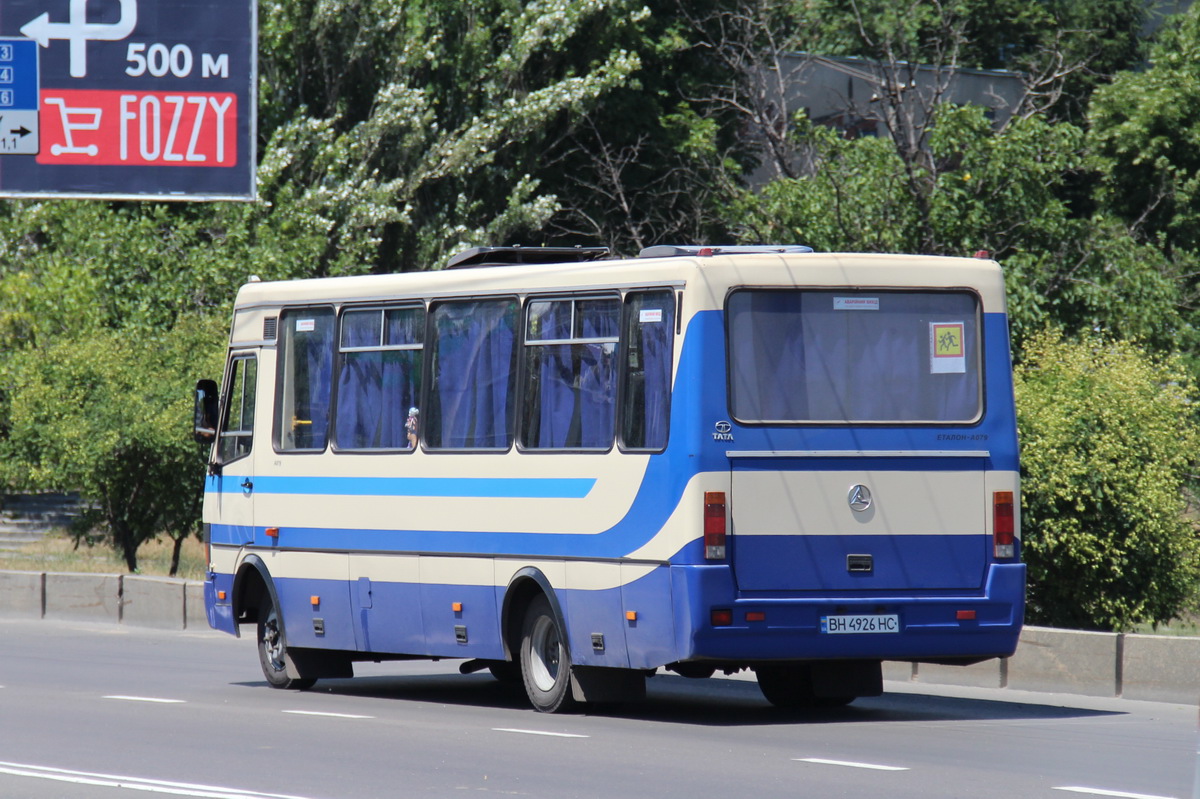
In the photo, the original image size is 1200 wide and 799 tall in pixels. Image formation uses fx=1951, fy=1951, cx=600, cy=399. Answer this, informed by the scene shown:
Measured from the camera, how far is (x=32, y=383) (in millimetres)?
25906

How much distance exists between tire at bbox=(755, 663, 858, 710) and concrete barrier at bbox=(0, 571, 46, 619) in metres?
12.9

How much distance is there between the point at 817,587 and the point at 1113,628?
603 cm

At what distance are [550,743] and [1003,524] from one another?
3279 mm

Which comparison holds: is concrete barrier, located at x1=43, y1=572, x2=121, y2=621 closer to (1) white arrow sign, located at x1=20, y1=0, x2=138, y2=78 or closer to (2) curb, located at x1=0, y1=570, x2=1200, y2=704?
(1) white arrow sign, located at x1=20, y1=0, x2=138, y2=78

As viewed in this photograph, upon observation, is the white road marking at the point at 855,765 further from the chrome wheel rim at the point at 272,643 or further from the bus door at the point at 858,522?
the chrome wheel rim at the point at 272,643

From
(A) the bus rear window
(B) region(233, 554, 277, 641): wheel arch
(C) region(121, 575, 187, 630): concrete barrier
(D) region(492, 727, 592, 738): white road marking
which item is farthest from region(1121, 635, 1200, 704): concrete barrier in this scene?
(C) region(121, 575, 187, 630): concrete barrier

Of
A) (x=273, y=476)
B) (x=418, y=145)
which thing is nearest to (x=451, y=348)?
(x=273, y=476)

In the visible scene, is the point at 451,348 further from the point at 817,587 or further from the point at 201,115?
the point at 201,115

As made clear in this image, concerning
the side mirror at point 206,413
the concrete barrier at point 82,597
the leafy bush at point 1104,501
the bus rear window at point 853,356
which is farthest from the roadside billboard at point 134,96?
the bus rear window at point 853,356

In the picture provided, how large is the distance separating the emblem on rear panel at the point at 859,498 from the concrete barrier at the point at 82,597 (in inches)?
516

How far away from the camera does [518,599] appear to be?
13172 mm

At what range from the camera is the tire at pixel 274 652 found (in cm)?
1534

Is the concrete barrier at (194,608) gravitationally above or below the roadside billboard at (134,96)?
below

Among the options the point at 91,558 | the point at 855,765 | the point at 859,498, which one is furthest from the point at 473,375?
the point at 91,558
